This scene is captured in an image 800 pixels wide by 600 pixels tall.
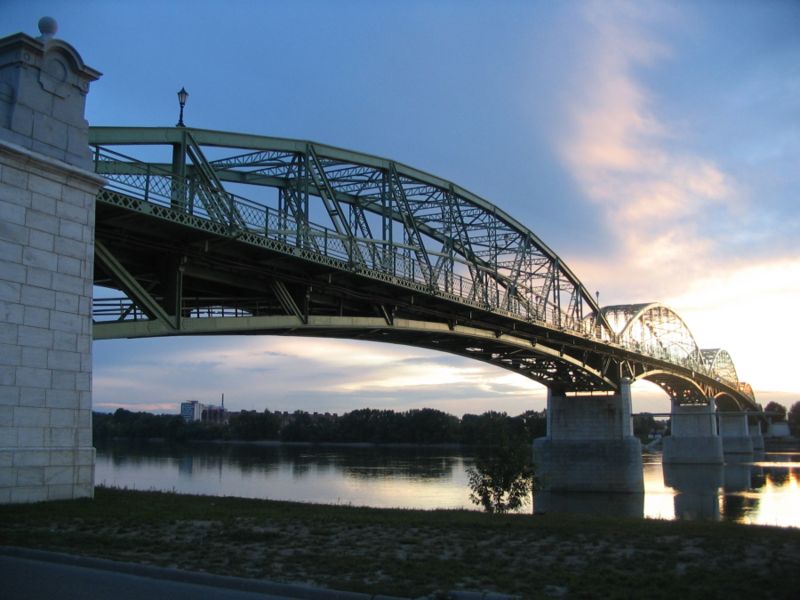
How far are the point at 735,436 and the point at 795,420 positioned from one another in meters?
83.0

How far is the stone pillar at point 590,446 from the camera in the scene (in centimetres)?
5109

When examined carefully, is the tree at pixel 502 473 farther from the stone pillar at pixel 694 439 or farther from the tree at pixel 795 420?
the tree at pixel 795 420

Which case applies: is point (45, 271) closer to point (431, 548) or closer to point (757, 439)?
point (431, 548)

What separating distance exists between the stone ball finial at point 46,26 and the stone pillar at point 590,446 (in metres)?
43.9

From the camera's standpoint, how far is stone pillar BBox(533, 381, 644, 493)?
51.1 m

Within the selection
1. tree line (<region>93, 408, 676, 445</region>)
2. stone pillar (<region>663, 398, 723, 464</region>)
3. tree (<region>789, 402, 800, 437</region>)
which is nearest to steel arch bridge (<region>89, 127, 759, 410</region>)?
stone pillar (<region>663, 398, 723, 464</region>)

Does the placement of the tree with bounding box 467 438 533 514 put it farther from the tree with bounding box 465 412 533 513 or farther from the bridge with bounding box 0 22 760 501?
the bridge with bounding box 0 22 760 501

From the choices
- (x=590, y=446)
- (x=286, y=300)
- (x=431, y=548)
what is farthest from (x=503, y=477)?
(x=590, y=446)

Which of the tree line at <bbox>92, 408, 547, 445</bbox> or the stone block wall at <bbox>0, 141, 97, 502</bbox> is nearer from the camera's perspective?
the stone block wall at <bbox>0, 141, 97, 502</bbox>

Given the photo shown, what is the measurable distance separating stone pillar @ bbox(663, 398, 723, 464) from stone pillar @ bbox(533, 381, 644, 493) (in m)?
34.3

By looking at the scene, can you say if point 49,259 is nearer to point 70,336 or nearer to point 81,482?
point 70,336

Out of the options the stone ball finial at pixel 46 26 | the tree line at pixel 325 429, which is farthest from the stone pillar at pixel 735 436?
the stone ball finial at pixel 46 26

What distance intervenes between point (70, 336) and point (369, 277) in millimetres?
13316

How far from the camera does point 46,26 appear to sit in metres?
14.0
